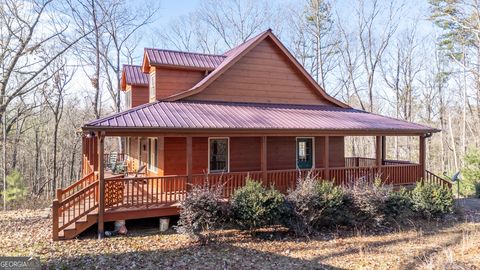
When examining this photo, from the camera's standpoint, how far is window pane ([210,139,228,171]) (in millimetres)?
12625

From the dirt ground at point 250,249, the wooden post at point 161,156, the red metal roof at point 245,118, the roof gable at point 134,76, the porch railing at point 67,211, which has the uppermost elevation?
the roof gable at point 134,76

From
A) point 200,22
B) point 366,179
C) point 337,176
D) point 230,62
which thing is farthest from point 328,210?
point 200,22

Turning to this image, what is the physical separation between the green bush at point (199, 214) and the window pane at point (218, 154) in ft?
11.4

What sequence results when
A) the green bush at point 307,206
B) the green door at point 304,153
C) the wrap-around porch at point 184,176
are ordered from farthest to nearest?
the green door at point 304,153 → the green bush at point 307,206 → the wrap-around porch at point 184,176

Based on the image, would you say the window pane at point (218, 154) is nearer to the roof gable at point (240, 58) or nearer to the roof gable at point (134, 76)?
the roof gable at point (240, 58)

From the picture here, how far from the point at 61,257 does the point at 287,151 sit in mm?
9093

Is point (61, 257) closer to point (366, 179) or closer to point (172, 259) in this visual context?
point (172, 259)

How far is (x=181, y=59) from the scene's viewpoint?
14.1m

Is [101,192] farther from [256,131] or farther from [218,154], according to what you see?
[256,131]

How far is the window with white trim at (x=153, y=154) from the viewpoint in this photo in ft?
42.4

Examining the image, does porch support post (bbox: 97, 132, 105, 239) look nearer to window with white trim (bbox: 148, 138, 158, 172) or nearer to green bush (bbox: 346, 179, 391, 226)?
window with white trim (bbox: 148, 138, 158, 172)

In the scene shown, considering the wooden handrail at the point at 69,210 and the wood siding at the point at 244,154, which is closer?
the wooden handrail at the point at 69,210

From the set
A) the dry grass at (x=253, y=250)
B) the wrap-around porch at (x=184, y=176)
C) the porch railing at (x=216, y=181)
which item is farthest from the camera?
the porch railing at (x=216, y=181)

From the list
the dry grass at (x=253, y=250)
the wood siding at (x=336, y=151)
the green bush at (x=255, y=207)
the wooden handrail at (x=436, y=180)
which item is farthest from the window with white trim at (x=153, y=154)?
the wooden handrail at (x=436, y=180)
